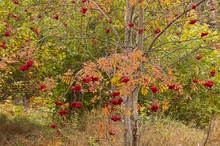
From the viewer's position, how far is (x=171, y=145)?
5832 mm

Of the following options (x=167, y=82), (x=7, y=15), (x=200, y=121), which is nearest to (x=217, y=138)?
(x=200, y=121)

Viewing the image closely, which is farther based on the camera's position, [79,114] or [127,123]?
[79,114]

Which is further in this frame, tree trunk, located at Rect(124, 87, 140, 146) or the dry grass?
the dry grass

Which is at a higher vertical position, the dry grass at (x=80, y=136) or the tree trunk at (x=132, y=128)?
the tree trunk at (x=132, y=128)

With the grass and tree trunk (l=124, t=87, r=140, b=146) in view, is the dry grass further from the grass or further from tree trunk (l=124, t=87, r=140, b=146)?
tree trunk (l=124, t=87, r=140, b=146)

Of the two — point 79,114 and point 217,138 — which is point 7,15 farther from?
point 217,138

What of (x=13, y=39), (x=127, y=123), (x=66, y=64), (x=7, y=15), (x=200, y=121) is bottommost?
(x=200, y=121)

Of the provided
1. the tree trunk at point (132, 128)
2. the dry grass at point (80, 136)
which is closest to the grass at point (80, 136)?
the dry grass at point (80, 136)

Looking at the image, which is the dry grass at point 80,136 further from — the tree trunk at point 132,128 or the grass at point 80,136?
the tree trunk at point 132,128

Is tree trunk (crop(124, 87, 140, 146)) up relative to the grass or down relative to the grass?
up

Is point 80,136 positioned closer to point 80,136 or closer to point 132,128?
point 80,136

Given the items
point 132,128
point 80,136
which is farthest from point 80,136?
point 132,128

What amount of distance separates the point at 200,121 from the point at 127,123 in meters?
4.56

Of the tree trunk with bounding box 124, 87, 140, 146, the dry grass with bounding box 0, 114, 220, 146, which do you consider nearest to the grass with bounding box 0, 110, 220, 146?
the dry grass with bounding box 0, 114, 220, 146
